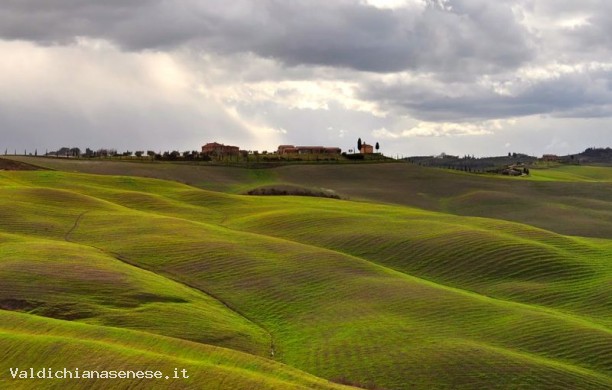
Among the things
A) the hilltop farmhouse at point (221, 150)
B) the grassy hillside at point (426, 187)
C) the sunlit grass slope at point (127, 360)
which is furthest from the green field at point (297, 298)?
the hilltop farmhouse at point (221, 150)

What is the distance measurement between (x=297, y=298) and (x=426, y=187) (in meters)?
81.5

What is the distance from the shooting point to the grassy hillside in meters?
92.9

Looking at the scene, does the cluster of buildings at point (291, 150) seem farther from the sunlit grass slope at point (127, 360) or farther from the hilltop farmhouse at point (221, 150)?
the sunlit grass slope at point (127, 360)

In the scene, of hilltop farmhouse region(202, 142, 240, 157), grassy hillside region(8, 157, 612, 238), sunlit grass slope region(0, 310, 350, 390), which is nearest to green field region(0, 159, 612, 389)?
sunlit grass slope region(0, 310, 350, 390)

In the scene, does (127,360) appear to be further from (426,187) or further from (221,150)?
(221,150)

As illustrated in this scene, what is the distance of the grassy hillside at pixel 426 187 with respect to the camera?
92.9 m

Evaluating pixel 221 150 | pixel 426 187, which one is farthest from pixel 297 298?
pixel 221 150

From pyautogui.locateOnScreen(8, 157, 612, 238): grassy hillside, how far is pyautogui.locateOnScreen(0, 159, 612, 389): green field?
19113 mm

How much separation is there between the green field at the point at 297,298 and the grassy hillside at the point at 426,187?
19113 millimetres

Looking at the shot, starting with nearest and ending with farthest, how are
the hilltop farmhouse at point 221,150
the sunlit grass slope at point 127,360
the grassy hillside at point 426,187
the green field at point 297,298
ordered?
the sunlit grass slope at point 127,360, the green field at point 297,298, the grassy hillside at point 426,187, the hilltop farmhouse at point 221,150

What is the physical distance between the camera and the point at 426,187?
118m

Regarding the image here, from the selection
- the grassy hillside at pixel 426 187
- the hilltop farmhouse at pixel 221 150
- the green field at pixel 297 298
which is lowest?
the green field at pixel 297 298

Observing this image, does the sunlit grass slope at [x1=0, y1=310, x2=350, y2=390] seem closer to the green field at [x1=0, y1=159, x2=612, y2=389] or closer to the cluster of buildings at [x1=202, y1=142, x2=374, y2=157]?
the green field at [x1=0, y1=159, x2=612, y2=389]

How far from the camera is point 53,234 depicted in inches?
2060
